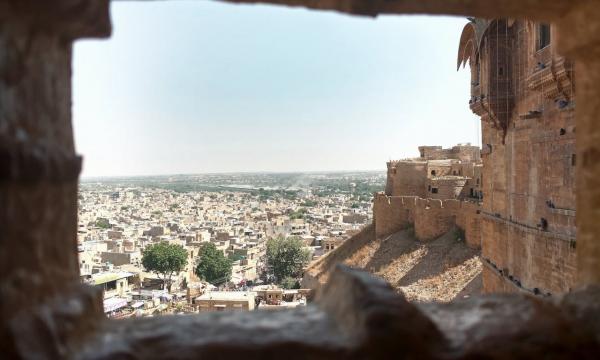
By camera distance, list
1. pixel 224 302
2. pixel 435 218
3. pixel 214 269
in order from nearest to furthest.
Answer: pixel 224 302
pixel 435 218
pixel 214 269

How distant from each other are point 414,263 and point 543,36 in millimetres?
13403

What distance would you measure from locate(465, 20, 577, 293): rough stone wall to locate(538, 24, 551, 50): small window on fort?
10cm

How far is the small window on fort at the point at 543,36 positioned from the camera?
7.21 metres

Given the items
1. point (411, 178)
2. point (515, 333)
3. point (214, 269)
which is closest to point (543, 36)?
point (515, 333)

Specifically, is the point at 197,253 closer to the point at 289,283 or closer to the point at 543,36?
the point at 289,283

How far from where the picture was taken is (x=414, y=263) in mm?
19656

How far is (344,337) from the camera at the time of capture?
1848mm

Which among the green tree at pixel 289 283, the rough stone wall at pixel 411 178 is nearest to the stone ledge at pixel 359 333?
the rough stone wall at pixel 411 178

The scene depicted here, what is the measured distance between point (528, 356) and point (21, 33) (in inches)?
80.5

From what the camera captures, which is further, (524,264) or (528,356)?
(524,264)

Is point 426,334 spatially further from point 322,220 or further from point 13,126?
point 322,220

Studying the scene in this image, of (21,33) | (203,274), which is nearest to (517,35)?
(21,33)

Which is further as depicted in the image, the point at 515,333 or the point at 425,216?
the point at 425,216

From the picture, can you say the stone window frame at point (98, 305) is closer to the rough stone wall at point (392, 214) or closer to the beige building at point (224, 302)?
the beige building at point (224, 302)
